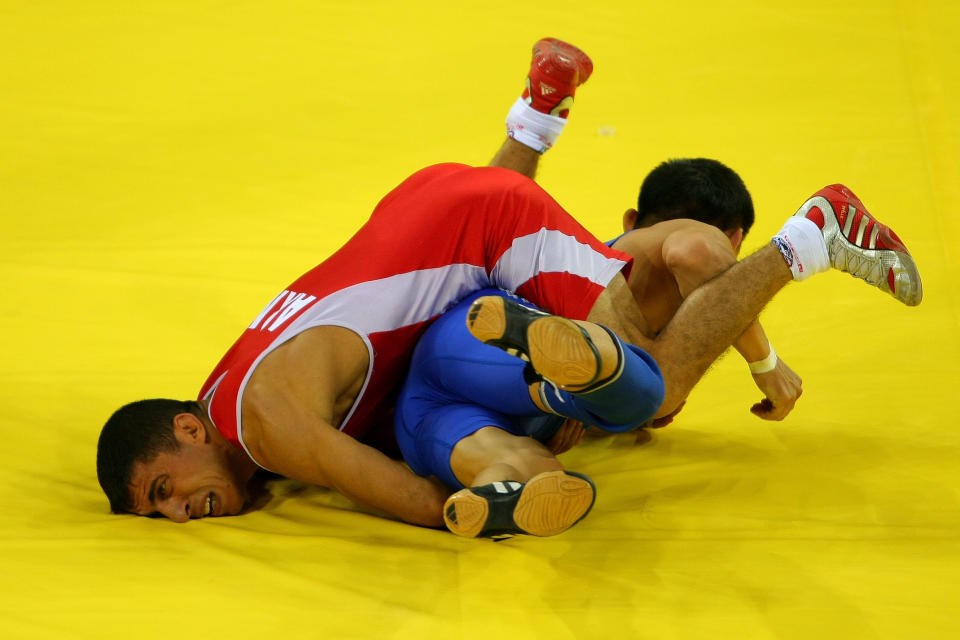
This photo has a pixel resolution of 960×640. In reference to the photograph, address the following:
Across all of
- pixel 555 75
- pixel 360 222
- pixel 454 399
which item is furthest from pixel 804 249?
pixel 360 222

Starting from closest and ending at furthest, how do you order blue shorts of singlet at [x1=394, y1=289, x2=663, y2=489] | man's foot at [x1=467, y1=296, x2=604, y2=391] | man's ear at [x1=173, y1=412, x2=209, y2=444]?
man's foot at [x1=467, y1=296, x2=604, y2=391] → blue shorts of singlet at [x1=394, y1=289, x2=663, y2=489] → man's ear at [x1=173, y1=412, x2=209, y2=444]

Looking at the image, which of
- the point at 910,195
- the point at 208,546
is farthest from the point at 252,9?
the point at 208,546

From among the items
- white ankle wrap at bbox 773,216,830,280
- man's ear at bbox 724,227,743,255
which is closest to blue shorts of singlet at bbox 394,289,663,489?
white ankle wrap at bbox 773,216,830,280

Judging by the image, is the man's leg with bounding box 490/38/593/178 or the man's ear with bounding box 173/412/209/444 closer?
the man's ear with bounding box 173/412/209/444

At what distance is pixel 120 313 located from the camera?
2895 mm

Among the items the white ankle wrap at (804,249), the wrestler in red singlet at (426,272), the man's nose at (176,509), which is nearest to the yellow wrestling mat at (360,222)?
the man's nose at (176,509)

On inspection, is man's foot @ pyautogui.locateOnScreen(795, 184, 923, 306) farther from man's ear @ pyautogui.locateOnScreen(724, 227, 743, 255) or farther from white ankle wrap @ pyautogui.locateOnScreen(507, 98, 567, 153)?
white ankle wrap @ pyautogui.locateOnScreen(507, 98, 567, 153)

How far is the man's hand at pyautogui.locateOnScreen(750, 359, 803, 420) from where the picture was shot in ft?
7.50

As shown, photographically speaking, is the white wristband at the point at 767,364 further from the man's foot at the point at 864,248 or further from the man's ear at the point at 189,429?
the man's ear at the point at 189,429

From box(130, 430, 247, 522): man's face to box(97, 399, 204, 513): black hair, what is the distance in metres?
0.01

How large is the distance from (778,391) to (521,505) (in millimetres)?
818

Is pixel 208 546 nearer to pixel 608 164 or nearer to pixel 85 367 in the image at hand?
pixel 85 367

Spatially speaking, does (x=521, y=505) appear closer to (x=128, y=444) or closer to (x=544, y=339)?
(x=544, y=339)

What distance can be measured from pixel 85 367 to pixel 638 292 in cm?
130
